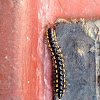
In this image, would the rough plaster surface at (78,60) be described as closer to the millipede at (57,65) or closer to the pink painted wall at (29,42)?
the millipede at (57,65)

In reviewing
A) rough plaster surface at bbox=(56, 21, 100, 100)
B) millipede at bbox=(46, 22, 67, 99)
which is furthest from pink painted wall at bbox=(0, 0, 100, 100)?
rough plaster surface at bbox=(56, 21, 100, 100)

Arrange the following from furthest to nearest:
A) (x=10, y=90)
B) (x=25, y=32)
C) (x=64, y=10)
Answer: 1. (x=64, y=10)
2. (x=25, y=32)
3. (x=10, y=90)

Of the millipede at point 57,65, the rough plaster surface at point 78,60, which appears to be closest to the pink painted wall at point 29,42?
the millipede at point 57,65

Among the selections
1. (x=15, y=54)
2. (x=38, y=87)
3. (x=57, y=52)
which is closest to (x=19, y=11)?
(x=15, y=54)

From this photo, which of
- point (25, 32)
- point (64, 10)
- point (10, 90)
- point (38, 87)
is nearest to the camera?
point (10, 90)

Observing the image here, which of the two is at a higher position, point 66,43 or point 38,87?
point 66,43

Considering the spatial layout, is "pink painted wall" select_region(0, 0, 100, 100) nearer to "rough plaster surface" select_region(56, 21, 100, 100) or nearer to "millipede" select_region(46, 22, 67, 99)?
"millipede" select_region(46, 22, 67, 99)

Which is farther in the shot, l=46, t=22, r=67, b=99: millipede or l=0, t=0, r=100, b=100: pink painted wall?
l=46, t=22, r=67, b=99: millipede

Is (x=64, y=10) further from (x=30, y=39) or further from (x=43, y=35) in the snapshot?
(x=30, y=39)
